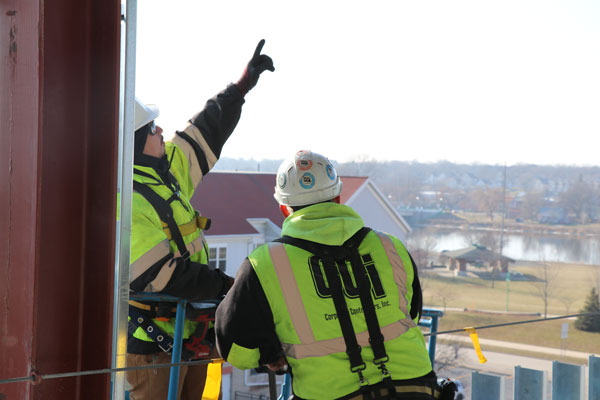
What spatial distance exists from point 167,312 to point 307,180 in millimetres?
872

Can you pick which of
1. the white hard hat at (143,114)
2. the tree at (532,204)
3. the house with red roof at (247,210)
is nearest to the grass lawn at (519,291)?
the tree at (532,204)

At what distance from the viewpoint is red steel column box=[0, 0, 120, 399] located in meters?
1.56

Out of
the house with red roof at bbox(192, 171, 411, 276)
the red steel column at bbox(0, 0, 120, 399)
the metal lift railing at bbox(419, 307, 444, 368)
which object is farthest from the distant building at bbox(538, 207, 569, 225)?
the red steel column at bbox(0, 0, 120, 399)

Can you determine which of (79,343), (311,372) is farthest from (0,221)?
(311,372)

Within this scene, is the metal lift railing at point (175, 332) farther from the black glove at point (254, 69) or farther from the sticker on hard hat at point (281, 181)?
the black glove at point (254, 69)

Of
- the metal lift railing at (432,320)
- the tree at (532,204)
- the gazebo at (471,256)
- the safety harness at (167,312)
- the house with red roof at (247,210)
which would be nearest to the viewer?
the safety harness at (167,312)

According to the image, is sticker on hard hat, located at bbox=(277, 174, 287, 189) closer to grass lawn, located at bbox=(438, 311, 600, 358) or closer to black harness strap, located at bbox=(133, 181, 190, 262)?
black harness strap, located at bbox=(133, 181, 190, 262)

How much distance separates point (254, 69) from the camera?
3.00m

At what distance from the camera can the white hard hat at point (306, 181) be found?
1.96 metres

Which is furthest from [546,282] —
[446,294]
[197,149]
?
[197,149]

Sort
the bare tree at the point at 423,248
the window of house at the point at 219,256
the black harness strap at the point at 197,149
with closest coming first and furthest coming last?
the black harness strap at the point at 197,149
the window of house at the point at 219,256
the bare tree at the point at 423,248

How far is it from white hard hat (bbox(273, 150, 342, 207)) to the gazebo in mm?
34799

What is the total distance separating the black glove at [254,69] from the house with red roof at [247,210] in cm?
1059

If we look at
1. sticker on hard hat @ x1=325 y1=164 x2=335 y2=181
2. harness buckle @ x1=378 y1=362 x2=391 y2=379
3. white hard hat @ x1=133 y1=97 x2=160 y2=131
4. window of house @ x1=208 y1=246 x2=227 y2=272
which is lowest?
window of house @ x1=208 y1=246 x2=227 y2=272
